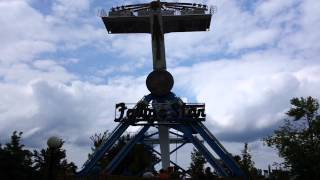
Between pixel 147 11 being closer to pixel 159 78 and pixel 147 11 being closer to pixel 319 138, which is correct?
pixel 159 78

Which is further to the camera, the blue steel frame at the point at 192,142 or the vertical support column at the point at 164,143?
→ the vertical support column at the point at 164,143

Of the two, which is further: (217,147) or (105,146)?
(105,146)

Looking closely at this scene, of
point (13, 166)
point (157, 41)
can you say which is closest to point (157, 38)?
point (157, 41)

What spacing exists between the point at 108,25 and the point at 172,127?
1245 cm

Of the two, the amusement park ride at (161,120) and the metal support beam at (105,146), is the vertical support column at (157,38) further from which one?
the metal support beam at (105,146)

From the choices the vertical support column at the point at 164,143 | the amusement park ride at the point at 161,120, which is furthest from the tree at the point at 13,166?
the vertical support column at the point at 164,143

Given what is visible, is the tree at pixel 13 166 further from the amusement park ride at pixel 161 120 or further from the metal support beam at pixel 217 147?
the metal support beam at pixel 217 147

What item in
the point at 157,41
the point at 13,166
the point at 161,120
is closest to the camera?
the point at 13,166

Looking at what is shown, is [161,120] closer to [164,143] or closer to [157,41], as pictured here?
[164,143]

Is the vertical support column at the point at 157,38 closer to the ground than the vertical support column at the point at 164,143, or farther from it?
farther from it

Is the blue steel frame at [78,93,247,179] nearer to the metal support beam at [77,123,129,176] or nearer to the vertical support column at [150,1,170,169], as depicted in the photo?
the metal support beam at [77,123,129,176]

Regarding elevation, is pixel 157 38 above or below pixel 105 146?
above

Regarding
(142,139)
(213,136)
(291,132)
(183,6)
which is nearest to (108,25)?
(183,6)

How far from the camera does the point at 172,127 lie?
47.1 m
